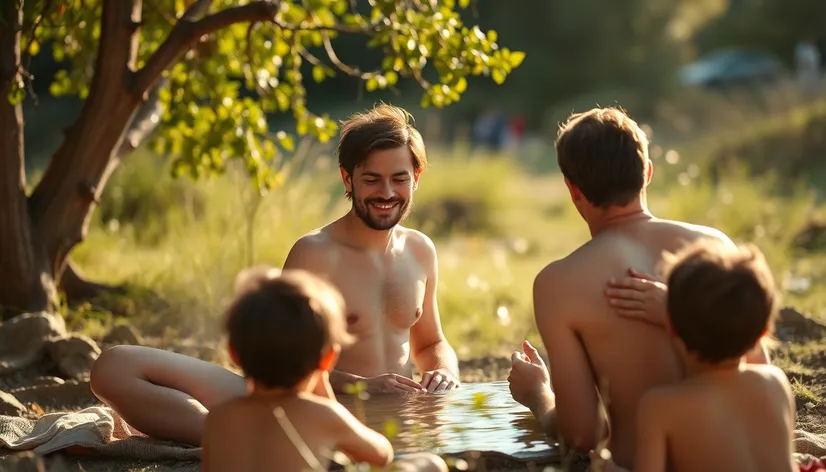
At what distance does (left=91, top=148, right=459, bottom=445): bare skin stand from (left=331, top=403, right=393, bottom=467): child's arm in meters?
1.20

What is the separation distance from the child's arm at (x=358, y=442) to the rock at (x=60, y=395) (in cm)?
273

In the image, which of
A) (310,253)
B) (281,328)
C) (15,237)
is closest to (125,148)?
(15,237)

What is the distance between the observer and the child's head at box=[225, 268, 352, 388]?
3145 mm

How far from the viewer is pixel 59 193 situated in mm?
6809

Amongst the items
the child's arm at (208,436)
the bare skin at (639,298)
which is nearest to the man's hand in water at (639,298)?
the bare skin at (639,298)

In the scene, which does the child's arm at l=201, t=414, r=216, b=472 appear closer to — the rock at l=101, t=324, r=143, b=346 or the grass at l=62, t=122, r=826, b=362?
the grass at l=62, t=122, r=826, b=362

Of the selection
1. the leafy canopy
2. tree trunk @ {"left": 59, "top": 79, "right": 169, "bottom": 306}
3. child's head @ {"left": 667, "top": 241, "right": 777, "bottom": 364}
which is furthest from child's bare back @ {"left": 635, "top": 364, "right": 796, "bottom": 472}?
tree trunk @ {"left": 59, "top": 79, "right": 169, "bottom": 306}

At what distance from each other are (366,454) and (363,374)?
149cm

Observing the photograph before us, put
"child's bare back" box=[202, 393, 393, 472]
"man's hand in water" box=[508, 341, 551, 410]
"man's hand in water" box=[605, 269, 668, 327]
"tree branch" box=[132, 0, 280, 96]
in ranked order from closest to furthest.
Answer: "child's bare back" box=[202, 393, 393, 472] < "man's hand in water" box=[605, 269, 668, 327] < "man's hand in water" box=[508, 341, 551, 410] < "tree branch" box=[132, 0, 280, 96]

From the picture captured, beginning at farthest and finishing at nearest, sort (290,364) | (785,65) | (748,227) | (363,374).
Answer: (785,65), (748,227), (363,374), (290,364)

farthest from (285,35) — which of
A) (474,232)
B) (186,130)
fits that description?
(474,232)

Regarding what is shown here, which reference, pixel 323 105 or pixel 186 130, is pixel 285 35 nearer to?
pixel 186 130

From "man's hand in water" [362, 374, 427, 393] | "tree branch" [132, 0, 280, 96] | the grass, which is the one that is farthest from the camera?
the grass

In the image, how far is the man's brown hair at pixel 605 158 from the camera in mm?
3627
